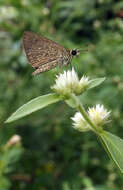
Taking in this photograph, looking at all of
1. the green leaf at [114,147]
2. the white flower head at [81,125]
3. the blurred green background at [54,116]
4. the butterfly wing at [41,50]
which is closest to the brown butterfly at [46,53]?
the butterfly wing at [41,50]

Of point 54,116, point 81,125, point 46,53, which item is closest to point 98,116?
point 81,125

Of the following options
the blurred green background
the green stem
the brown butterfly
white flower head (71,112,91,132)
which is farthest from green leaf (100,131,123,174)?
the blurred green background

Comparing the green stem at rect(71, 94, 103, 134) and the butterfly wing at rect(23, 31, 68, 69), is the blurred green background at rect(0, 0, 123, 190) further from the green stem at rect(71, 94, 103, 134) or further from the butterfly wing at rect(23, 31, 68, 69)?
the green stem at rect(71, 94, 103, 134)

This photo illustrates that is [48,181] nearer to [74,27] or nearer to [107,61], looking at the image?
[107,61]

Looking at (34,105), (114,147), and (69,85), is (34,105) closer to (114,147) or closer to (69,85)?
(69,85)

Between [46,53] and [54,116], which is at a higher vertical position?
[54,116]

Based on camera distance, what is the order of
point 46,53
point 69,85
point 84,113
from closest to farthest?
point 84,113 → point 69,85 → point 46,53

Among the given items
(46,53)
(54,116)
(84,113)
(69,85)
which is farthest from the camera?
(54,116)
